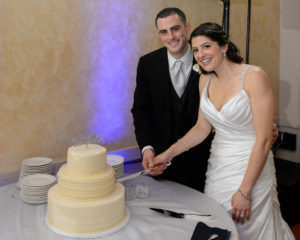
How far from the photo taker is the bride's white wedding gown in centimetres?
187

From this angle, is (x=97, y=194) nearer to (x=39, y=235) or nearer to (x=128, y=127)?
(x=39, y=235)

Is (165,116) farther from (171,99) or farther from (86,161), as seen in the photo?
(86,161)

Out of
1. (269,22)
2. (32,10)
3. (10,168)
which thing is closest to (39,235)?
(10,168)

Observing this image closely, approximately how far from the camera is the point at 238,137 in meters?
1.97

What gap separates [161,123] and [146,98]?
0.21 metres

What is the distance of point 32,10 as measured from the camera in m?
2.35

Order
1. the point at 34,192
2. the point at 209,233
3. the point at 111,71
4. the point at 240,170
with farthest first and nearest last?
1. the point at 111,71
2. the point at 240,170
3. the point at 34,192
4. the point at 209,233

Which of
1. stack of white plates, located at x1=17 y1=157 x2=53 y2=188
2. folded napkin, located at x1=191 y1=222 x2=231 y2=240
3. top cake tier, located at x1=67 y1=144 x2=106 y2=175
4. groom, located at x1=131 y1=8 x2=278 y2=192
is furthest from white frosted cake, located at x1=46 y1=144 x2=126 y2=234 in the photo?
groom, located at x1=131 y1=8 x2=278 y2=192

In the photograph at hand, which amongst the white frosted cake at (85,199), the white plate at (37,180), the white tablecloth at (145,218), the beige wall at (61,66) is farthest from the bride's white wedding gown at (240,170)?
the beige wall at (61,66)

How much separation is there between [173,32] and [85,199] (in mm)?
1251

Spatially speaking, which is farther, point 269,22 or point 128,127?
point 269,22

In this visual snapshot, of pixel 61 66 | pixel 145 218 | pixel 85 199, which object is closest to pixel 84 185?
pixel 85 199

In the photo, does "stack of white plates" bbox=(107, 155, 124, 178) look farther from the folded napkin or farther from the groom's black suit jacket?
the folded napkin

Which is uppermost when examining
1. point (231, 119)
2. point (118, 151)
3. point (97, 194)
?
point (231, 119)
